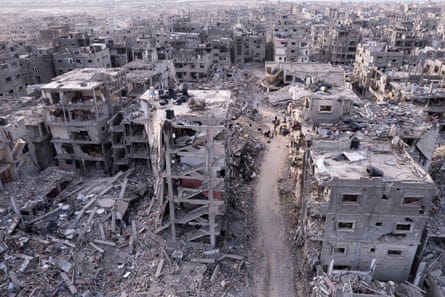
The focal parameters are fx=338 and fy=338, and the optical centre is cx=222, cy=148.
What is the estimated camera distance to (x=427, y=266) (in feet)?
69.8

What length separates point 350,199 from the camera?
63.6ft

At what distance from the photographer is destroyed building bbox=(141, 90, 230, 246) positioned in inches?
834

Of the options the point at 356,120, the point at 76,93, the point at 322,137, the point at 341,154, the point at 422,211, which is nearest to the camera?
the point at 422,211

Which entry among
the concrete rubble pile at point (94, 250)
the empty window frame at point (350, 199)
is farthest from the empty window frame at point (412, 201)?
the concrete rubble pile at point (94, 250)

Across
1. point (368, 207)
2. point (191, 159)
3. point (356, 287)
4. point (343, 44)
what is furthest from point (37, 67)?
point (343, 44)

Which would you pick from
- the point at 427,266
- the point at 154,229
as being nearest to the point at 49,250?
the point at 154,229

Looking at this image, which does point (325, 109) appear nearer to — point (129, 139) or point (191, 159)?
point (191, 159)

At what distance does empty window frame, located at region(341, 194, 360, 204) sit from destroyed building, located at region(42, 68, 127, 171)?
24.3m

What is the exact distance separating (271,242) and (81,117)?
21820 mm

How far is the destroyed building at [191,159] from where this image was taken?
21.2 m

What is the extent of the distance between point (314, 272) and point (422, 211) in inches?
294

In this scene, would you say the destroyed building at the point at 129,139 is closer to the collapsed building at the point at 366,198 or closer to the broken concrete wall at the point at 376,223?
the collapsed building at the point at 366,198

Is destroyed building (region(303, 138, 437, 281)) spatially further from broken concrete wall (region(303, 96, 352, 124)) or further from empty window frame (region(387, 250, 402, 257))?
broken concrete wall (region(303, 96, 352, 124))

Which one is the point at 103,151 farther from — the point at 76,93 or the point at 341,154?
the point at 341,154
